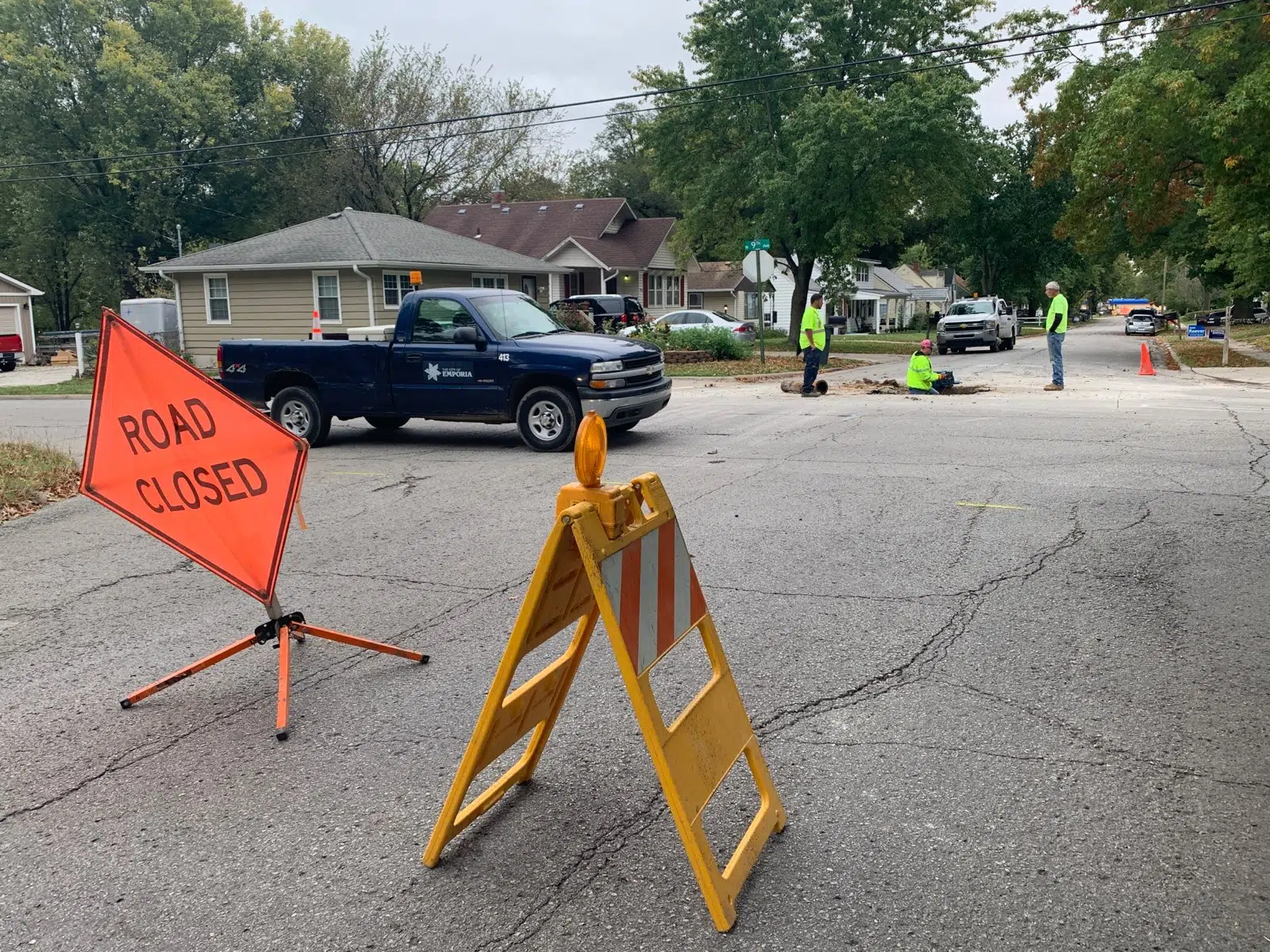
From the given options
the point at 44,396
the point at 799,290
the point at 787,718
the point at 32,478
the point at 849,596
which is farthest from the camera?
the point at 799,290

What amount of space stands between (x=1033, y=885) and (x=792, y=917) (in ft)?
2.45

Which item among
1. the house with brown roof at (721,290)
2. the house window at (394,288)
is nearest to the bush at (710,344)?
the house window at (394,288)

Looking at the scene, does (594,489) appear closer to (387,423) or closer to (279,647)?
(279,647)

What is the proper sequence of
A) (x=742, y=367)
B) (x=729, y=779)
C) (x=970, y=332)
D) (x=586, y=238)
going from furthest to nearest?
(x=586, y=238)
(x=970, y=332)
(x=742, y=367)
(x=729, y=779)

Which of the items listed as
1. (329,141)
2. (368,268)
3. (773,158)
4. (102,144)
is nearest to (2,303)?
(102,144)

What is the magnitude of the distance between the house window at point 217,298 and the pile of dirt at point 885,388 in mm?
19869

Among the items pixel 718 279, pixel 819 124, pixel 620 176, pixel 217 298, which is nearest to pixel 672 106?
pixel 819 124

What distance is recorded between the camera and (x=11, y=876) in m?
3.31

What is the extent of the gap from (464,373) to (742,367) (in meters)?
13.8

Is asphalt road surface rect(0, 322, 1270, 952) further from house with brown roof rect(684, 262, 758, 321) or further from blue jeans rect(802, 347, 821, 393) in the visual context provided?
house with brown roof rect(684, 262, 758, 321)

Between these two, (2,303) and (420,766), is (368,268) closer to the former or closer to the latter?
(2,303)

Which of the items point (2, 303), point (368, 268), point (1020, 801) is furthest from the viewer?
point (2, 303)

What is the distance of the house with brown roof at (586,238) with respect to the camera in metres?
44.6

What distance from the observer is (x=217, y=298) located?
3138cm
